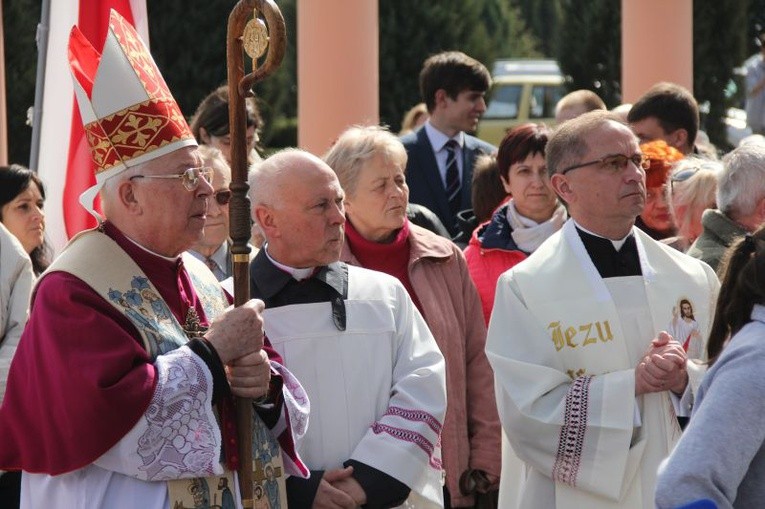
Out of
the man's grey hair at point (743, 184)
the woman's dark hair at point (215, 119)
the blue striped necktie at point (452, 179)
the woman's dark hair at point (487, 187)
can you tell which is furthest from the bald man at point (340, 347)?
the blue striped necktie at point (452, 179)

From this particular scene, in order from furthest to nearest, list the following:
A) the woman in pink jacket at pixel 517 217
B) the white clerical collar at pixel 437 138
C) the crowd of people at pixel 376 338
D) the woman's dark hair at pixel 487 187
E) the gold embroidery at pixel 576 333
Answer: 1. the white clerical collar at pixel 437 138
2. the woman's dark hair at pixel 487 187
3. the woman in pink jacket at pixel 517 217
4. the gold embroidery at pixel 576 333
5. the crowd of people at pixel 376 338

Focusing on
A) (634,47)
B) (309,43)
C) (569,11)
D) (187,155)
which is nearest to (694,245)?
(187,155)

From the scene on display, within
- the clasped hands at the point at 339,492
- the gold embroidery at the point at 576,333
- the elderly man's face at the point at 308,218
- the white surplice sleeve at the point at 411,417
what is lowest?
the clasped hands at the point at 339,492

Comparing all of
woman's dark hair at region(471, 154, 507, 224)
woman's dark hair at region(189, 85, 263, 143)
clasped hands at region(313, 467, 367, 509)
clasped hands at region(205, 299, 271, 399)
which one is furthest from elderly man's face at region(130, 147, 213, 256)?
woman's dark hair at region(189, 85, 263, 143)

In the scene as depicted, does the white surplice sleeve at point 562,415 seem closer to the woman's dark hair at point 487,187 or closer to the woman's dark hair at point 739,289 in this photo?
the woman's dark hair at point 739,289

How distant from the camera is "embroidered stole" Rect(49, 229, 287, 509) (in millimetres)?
4203

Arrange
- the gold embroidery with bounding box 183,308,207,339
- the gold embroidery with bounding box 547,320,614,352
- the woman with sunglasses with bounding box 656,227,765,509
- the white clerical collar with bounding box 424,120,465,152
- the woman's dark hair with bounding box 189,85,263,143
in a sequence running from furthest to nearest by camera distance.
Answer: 1. the white clerical collar with bounding box 424,120,465,152
2. the woman's dark hair with bounding box 189,85,263,143
3. the gold embroidery with bounding box 547,320,614,352
4. the gold embroidery with bounding box 183,308,207,339
5. the woman with sunglasses with bounding box 656,227,765,509

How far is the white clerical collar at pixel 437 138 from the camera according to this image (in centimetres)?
823

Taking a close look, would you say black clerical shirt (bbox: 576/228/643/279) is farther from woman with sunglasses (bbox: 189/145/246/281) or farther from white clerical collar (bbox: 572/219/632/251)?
woman with sunglasses (bbox: 189/145/246/281)

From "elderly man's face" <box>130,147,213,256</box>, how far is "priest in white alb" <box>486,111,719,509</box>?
3.83 ft

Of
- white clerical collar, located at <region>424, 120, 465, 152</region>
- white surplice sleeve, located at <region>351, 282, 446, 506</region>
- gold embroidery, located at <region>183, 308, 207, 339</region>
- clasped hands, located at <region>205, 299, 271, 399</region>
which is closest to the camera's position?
clasped hands, located at <region>205, 299, 271, 399</region>

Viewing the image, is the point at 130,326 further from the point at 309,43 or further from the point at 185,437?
the point at 309,43

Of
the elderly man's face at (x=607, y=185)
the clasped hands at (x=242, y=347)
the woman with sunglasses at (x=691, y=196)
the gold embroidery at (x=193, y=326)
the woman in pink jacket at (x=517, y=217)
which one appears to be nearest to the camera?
the clasped hands at (x=242, y=347)

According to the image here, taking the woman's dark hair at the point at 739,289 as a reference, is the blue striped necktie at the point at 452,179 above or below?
below
